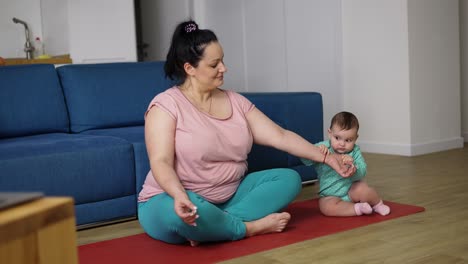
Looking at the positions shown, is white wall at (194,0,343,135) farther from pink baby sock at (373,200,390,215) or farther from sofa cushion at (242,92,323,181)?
pink baby sock at (373,200,390,215)

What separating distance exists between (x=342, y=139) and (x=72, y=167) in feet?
3.67

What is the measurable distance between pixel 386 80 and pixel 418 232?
2.33m

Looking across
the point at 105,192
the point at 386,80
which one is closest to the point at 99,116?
the point at 105,192

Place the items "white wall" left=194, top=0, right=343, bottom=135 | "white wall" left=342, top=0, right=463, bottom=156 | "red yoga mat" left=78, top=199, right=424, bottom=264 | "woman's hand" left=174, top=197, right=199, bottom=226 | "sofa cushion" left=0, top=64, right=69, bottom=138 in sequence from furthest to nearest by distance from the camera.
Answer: "white wall" left=194, top=0, right=343, bottom=135 < "white wall" left=342, top=0, right=463, bottom=156 < "sofa cushion" left=0, top=64, right=69, bottom=138 < "red yoga mat" left=78, top=199, right=424, bottom=264 < "woman's hand" left=174, top=197, right=199, bottom=226

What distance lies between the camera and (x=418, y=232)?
2.48m

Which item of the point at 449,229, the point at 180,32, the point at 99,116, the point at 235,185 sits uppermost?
the point at 180,32

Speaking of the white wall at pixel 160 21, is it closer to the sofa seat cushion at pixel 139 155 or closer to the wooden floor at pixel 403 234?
the wooden floor at pixel 403 234

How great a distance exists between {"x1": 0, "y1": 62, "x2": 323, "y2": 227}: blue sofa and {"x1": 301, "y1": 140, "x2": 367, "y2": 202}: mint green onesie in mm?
489

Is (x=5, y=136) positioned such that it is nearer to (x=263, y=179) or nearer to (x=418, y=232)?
(x=263, y=179)

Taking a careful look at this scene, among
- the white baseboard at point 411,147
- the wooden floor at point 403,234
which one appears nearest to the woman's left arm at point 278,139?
the wooden floor at point 403,234

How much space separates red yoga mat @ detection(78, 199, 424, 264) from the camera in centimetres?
228

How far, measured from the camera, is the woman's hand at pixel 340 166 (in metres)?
2.66

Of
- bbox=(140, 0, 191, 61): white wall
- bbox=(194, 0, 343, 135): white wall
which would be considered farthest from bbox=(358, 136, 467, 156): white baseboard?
bbox=(140, 0, 191, 61): white wall

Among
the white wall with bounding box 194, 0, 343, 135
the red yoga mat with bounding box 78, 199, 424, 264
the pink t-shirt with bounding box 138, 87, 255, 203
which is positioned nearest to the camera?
the red yoga mat with bounding box 78, 199, 424, 264
